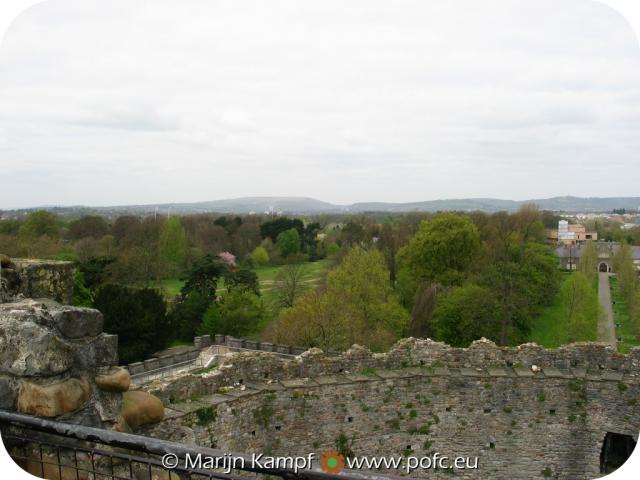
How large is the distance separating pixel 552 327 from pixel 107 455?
35.4m

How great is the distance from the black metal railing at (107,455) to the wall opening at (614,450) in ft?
29.5

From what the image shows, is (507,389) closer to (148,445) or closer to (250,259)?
(148,445)

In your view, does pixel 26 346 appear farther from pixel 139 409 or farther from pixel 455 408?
pixel 455 408

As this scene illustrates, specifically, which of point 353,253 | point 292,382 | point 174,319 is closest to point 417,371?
→ point 292,382

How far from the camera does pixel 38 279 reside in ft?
17.1

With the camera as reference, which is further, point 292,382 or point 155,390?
point 292,382

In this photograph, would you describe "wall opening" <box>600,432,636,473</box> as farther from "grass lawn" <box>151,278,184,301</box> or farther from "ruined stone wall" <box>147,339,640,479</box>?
"grass lawn" <box>151,278,184,301</box>

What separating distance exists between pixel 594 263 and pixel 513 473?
42064 millimetres

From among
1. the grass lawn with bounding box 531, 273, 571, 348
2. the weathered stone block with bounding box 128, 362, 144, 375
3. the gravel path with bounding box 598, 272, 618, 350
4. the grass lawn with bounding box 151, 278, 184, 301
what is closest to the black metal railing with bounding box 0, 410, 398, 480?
the weathered stone block with bounding box 128, 362, 144, 375

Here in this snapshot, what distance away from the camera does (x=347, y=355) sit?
410 inches

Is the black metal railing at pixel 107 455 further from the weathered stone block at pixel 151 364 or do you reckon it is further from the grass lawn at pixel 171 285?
the grass lawn at pixel 171 285

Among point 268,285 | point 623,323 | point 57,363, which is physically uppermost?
point 57,363

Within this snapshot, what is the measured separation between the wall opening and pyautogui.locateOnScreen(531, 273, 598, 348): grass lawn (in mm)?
19564

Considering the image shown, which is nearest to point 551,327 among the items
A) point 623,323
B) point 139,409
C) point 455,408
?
point 623,323
